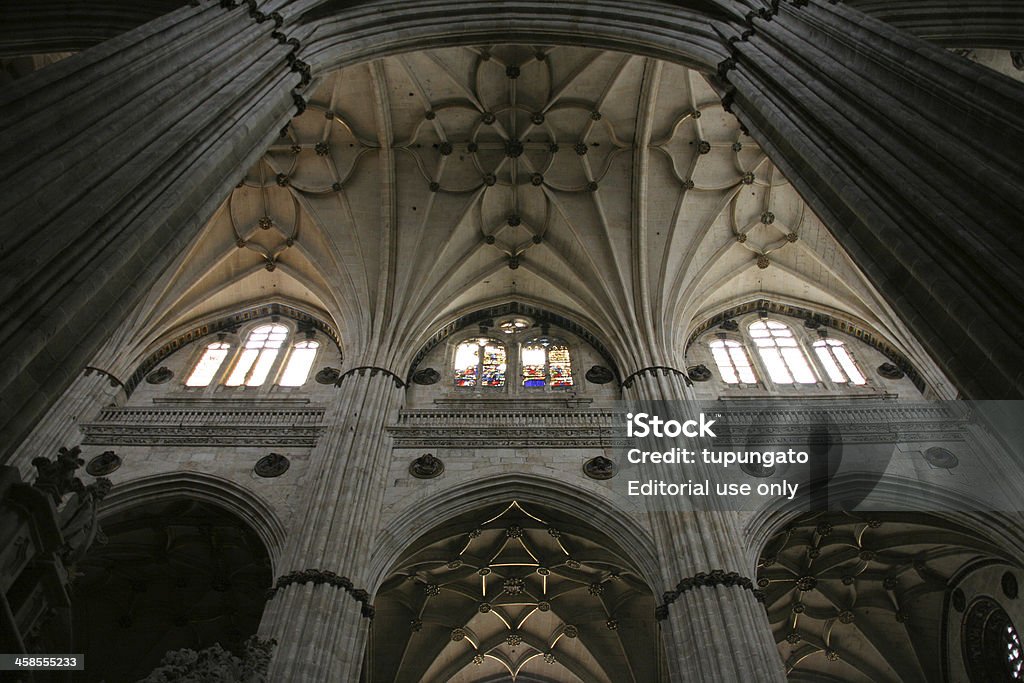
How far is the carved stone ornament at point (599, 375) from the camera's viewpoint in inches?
722

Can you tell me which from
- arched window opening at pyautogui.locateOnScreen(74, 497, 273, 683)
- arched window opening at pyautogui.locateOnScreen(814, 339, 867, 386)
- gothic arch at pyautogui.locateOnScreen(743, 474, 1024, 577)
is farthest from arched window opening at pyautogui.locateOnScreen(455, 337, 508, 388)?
arched window opening at pyautogui.locateOnScreen(814, 339, 867, 386)

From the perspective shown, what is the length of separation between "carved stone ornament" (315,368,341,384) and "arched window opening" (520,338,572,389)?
4.65 meters

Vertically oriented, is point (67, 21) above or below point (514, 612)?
above

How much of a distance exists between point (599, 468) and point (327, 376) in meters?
7.40

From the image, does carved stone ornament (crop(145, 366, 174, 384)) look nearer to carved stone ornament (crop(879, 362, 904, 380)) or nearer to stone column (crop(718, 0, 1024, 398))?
stone column (crop(718, 0, 1024, 398))

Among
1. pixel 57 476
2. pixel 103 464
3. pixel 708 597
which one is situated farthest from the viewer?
pixel 103 464

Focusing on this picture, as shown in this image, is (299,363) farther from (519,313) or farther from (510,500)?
(510,500)

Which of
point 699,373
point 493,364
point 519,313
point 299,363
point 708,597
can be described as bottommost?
point 708,597

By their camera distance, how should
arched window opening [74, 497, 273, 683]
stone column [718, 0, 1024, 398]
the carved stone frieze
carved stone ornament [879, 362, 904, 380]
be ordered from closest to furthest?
stone column [718, 0, 1024, 398], the carved stone frieze, arched window opening [74, 497, 273, 683], carved stone ornament [879, 362, 904, 380]

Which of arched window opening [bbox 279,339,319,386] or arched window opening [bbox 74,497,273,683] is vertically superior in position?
arched window opening [bbox 279,339,319,386]

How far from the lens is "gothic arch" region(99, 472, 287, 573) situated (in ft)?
45.5

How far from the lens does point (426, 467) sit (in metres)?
14.9

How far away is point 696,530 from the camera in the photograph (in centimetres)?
1286

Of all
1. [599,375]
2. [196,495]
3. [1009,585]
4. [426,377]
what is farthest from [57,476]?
[1009,585]
